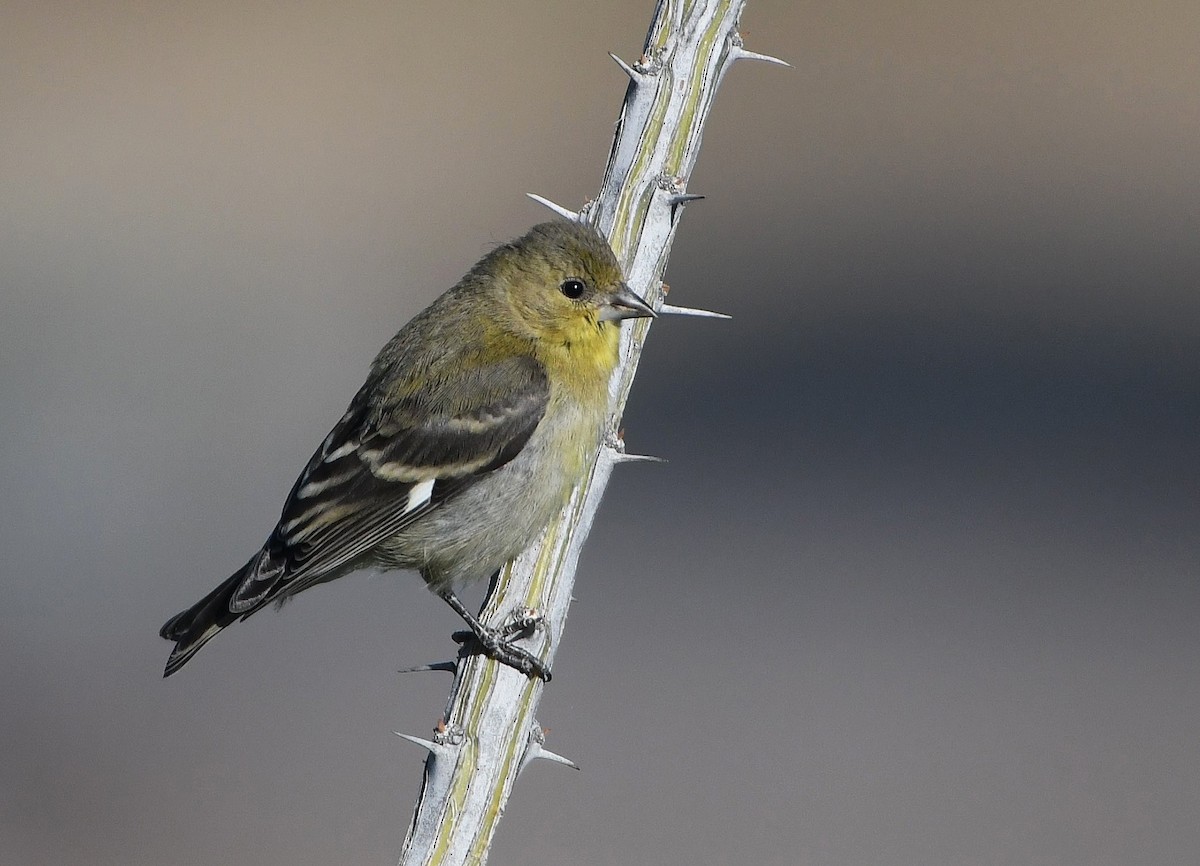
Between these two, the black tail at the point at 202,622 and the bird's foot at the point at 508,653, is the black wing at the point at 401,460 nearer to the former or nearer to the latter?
the black tail at the point at 202,622

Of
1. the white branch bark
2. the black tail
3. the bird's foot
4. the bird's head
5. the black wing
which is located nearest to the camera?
the white branch bark

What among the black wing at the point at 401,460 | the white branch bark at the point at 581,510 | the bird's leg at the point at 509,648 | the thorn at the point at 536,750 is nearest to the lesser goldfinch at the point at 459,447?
the black wing at the point at 401,460

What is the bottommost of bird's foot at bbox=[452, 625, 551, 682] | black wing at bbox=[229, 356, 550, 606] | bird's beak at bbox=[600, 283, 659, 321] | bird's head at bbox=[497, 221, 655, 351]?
bird's foot at bbox=[452, 625, 551, 682]

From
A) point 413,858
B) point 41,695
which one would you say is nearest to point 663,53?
point 413,858

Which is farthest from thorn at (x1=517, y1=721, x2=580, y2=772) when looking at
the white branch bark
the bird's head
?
the bird's head

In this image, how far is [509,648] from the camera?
4164 millimetres

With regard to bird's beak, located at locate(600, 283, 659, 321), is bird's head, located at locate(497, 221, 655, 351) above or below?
above

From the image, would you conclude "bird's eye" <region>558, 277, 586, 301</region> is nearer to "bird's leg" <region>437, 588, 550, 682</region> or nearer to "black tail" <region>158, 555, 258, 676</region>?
"bird's leg" <region>437, 588, 550, 682</region>

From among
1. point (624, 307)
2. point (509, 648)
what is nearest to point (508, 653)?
point (509, 648)

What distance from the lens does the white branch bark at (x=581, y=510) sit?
12.4ft

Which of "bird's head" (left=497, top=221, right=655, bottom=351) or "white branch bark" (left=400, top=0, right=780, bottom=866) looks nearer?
"white branch bark" (left=400, top=0, right=780, bottom=866)

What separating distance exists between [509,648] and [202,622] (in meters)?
1.20

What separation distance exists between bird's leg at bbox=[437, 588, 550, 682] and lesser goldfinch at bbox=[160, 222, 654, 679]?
444mm

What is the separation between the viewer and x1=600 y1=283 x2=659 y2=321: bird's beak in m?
4.73
